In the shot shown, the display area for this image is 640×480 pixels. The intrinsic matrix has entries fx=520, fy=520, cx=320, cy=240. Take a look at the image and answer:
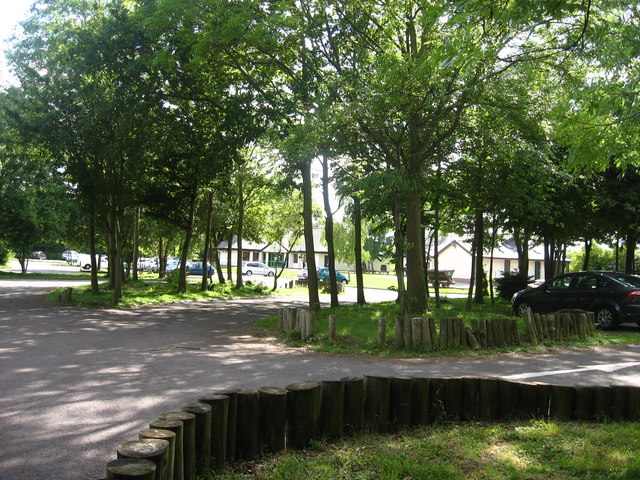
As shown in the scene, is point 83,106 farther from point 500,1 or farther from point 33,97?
point 500,1

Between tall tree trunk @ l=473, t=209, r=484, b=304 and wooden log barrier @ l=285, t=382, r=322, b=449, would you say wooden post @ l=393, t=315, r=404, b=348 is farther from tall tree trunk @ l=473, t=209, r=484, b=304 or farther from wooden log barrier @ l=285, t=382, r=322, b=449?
tall tree trunk @ l=473, t=209, r=484, b=304

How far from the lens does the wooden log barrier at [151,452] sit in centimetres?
320

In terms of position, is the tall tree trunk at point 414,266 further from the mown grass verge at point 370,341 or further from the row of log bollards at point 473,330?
the row of log bollards at point 473,330

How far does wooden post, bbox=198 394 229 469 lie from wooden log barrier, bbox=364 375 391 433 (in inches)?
57.6

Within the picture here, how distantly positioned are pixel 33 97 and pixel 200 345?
505 inches

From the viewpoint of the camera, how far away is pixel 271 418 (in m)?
4.50

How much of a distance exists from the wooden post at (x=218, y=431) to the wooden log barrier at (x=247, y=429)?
18 centimetres

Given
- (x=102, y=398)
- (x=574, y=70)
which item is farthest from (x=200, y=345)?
(x=574, y=70)

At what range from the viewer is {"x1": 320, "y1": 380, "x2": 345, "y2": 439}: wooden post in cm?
482

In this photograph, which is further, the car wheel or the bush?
the bush

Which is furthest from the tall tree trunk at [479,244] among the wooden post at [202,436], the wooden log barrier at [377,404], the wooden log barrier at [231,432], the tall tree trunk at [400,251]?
the wooden post at [202,436]

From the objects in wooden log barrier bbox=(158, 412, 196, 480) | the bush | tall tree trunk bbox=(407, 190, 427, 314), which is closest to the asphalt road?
wooden log barrier bbox=(158, 412, 196, 480)

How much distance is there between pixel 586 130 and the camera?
A: 6.38 metres

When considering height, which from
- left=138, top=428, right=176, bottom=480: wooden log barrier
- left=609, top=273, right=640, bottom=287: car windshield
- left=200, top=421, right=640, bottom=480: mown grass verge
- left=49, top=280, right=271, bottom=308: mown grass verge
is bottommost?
left=49, top=280, right=271, bottom=308: mown grass verge
